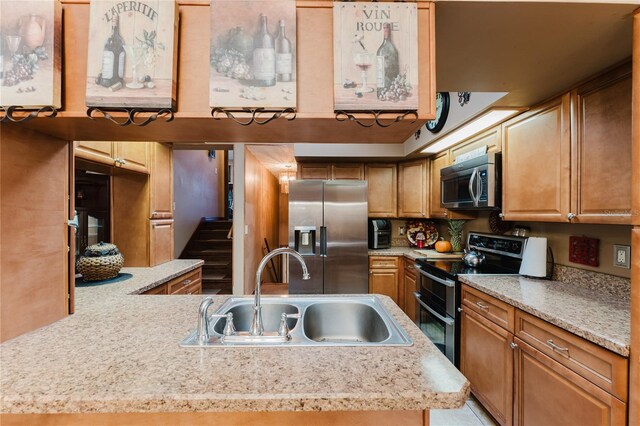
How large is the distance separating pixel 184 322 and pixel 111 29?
1051 mm

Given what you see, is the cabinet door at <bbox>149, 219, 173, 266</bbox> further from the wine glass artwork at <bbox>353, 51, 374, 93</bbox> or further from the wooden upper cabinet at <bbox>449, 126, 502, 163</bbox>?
the wooden upper cabinet at <bbox>449, 126, 502, 163</bbox>

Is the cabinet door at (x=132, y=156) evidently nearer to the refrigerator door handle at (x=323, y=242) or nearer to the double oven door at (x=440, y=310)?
the refrigerator door handle at (x=323, y=242)

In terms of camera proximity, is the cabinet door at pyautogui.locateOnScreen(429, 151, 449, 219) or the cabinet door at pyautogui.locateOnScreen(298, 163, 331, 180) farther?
the cabinet door at pyautogui.locateOnScreen(298, 163, 331, 180)

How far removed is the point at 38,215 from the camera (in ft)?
3.50

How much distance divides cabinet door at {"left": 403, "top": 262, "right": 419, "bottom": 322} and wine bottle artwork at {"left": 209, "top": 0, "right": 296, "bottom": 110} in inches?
102

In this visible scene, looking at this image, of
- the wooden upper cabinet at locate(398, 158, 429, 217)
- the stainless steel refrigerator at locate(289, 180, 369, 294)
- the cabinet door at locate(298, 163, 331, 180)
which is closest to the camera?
the stainless steel refrigerator at locate(289, 180, 369, 294)

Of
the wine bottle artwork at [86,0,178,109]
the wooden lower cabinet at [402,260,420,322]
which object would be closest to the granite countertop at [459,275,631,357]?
the wooden lower cabinet at [402,260,420,322]

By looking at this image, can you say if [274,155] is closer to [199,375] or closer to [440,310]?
[440,310]

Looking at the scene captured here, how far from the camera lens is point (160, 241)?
2.47 meters

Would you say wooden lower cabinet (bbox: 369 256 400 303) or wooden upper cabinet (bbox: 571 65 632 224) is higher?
wooden upper cabinet (bbox: 571 65 632 224)

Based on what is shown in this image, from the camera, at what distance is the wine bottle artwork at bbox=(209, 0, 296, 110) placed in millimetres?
878

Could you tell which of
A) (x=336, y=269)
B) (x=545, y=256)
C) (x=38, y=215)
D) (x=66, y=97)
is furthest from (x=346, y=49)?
(x=336, y=269)

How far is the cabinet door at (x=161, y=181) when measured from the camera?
2.35 meters

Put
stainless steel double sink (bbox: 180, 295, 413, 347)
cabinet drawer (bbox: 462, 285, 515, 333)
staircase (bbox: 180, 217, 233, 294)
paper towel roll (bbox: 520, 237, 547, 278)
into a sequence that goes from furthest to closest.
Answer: staircase (bbox: 180, 217, 233, 294)
paper towel roll (bbox: 520, 237, 547, 278)
cabinet drawer (bbox: 462, 285, 515, 333)
stainless steel double sink (bbox: 180, 295, 413, 347)
